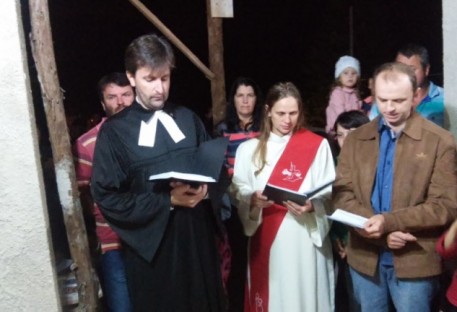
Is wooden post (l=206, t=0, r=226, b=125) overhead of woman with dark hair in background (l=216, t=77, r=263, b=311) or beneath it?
overhead

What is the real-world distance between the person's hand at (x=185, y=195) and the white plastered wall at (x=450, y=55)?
5.13 feet

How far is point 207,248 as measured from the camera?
3.01 m

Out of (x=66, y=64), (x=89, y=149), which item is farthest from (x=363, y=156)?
(x=66, y=64)

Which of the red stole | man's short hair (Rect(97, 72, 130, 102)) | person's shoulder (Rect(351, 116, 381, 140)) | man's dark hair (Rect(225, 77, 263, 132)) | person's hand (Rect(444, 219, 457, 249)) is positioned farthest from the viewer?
man's dark hair (Rect(225, 77, 263, 132))

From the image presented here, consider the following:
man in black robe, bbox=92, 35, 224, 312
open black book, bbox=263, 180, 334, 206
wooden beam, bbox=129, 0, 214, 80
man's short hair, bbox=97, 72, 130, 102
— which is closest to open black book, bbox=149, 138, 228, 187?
man in black robe, bbox=92, 35, 224, 312

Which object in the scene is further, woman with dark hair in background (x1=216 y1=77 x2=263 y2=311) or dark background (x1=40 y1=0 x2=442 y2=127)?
dark background (x1=40 y1=0 x2=442 y2=127)

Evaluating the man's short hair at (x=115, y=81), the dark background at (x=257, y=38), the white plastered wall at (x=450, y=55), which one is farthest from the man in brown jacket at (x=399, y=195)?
the dark background at (x=257, y=38)

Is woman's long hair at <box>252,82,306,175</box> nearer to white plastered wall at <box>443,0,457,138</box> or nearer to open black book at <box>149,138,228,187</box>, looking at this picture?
open black book at <box>149,138,228,187</box>

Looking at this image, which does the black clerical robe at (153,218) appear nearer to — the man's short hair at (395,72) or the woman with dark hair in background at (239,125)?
the man's short hair at (395,72)

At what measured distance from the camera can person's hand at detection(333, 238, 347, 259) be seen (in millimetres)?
3795

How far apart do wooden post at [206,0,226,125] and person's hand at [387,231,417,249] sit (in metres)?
3.03

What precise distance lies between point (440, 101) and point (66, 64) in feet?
25.5

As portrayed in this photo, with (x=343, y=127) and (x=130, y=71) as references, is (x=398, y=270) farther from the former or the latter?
(x=130, y=71)

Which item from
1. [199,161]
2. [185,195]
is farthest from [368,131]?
[185,195]
